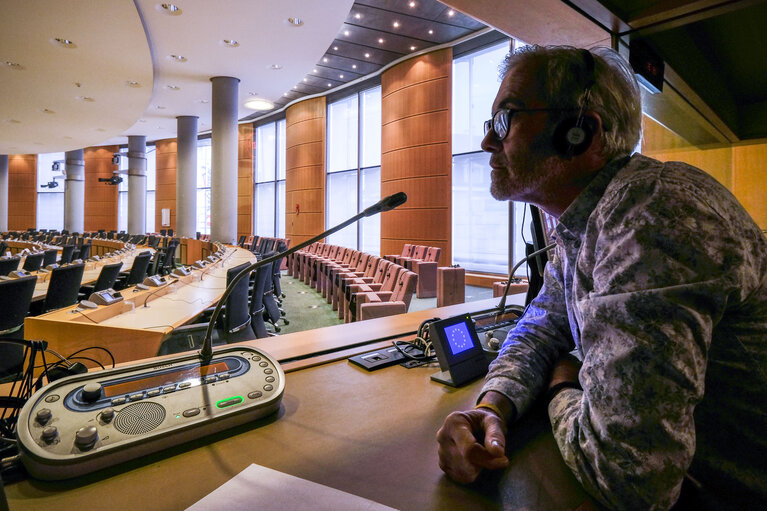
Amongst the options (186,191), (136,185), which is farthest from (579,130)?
(136,185)

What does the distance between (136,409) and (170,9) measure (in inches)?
294

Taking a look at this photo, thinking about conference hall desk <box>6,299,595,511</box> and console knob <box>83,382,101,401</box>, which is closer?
conference hall desk <box>6,299,595,511</box>

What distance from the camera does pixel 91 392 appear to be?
76cm

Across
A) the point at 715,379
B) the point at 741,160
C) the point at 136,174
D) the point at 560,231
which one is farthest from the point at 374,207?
the point at 136,174

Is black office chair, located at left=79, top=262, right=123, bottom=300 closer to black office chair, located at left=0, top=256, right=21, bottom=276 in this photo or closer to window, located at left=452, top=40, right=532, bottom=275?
black office chair, located at left=0, top=256, right=21, bottom=276

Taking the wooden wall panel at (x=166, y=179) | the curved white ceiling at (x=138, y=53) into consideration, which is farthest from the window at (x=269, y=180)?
the wooden wall panel at (x=166, y=179)

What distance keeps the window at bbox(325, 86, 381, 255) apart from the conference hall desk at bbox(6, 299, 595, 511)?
31.5 feet

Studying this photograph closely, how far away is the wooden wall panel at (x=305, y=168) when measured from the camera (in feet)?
39.9

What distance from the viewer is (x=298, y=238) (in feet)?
42.0

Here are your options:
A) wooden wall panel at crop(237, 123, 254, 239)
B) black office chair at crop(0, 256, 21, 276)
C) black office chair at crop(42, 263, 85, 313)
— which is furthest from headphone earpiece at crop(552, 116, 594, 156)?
wooden wall panel at crop(237, 123, 254, 239)

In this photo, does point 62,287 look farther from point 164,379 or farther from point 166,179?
point 166,179

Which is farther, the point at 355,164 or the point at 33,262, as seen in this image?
the point at 355,164

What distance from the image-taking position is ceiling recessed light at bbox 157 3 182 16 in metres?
6.30

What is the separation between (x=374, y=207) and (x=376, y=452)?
0.51 metres
